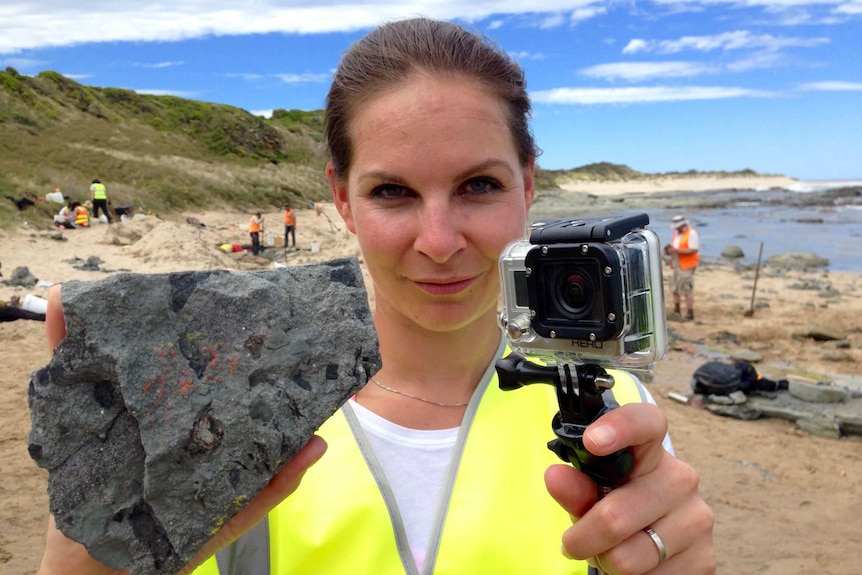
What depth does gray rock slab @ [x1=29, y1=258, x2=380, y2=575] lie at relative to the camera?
1264 millimetres

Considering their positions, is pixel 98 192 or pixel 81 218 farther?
pixel 98 192

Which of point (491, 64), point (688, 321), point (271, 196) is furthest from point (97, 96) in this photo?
point (491, 64)

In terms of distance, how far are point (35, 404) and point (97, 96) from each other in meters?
50.3

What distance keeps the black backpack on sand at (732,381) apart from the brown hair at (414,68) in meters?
6.62

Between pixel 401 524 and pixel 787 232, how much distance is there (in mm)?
31232

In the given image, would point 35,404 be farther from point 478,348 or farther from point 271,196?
point 271,196

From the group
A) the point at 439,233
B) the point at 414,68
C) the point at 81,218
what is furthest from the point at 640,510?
the point at 81,218

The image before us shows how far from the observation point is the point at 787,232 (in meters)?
28.2

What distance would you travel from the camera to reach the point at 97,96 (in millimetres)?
44188

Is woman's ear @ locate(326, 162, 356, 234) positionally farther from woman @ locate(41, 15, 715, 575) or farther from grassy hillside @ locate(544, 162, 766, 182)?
grassy hillside @ locate(544, 162, 766, 182)

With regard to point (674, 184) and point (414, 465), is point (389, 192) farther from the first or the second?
point (674, 184)

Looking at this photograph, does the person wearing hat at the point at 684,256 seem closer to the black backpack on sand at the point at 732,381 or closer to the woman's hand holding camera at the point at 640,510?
the black backpack on sand at the point at 732,381

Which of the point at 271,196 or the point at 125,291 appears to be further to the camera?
the point at 271,196

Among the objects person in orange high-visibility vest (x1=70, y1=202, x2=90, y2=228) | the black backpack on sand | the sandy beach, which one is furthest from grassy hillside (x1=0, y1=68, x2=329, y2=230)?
the black backpack on sand
